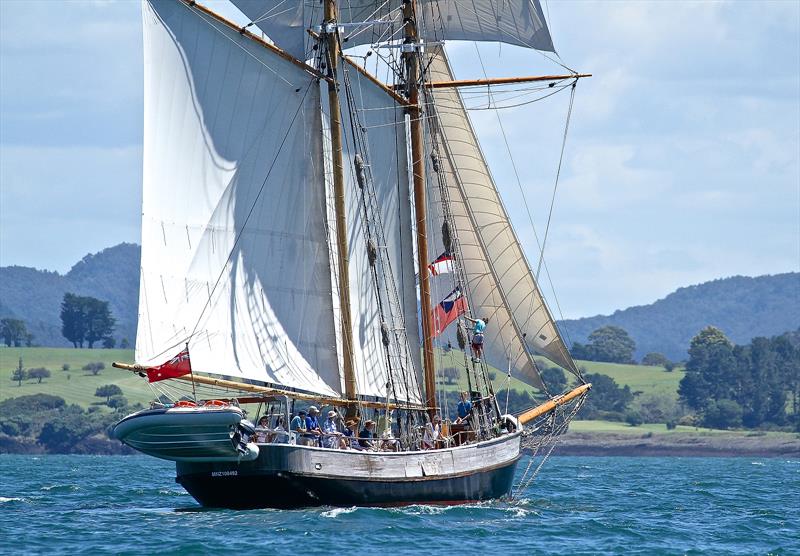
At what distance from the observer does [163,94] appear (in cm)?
4588

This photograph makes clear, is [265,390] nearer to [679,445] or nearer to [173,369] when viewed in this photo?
[173,369]

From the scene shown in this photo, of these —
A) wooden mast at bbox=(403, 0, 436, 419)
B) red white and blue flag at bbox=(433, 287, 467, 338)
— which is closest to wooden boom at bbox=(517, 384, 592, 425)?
wooden mast at bbox=(403, 0, 436, 419)

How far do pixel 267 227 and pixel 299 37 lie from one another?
7.58 metres

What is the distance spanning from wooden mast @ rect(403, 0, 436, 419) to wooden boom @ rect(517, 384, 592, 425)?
4143mm

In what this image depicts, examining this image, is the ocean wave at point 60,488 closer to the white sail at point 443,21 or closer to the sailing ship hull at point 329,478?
the sailing ship hull at point 329,478

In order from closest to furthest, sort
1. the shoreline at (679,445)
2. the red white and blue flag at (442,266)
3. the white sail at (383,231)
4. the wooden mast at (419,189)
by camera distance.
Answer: the white sail at (383,231) → the wooden mast at (419,189) → the red white and blue flag at (442,266) → the shoreline at (679,445)

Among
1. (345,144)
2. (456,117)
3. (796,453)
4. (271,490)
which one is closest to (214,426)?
(271,490)

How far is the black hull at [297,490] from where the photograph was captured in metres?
44.8

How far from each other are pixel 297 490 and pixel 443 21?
852 inches

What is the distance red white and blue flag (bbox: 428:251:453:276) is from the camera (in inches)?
2186

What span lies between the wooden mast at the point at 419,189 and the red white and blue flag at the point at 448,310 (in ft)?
0.95

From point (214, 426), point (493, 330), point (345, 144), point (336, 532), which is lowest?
point (336, 532)

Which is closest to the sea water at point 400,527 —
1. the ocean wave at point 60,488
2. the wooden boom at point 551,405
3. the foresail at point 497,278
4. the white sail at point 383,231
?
the ocean wave at point 60,488

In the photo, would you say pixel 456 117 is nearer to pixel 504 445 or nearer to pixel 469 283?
pixel 469 283
